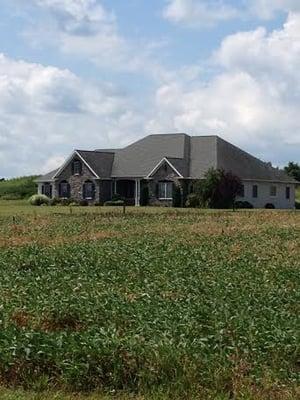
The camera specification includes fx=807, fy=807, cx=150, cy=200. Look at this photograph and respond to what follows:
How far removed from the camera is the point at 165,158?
71.6 m

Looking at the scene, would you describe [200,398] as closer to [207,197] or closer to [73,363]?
[73,363]

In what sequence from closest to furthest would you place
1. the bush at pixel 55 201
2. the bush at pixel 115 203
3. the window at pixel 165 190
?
the window at pixel 165 190, the bush at pixel 115 203, the bush at pixel 55 201

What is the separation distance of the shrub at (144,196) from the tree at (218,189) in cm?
689

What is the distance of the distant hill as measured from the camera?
3583 inches

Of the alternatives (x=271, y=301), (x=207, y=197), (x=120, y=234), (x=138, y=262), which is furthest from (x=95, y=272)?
(x=207, y=197)

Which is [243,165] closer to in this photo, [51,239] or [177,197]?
[177,197]

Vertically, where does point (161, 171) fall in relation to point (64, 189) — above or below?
above

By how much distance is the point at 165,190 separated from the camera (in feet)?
235

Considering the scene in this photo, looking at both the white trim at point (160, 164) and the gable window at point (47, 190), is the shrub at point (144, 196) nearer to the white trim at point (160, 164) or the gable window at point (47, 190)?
the white trim at point (160, 164)

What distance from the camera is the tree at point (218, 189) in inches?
2586

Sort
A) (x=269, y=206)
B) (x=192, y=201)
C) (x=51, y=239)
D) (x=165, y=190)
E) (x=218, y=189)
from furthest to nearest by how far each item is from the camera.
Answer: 1. (x=269, y=206)
2. (x=165, y=190)
3. (x=192, y=201)
4. (x=218, y=189)
5. (x=51, y=239)

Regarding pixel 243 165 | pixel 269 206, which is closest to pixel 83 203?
pixel 243 165

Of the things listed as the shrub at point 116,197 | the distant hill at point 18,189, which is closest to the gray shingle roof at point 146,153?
the shrub at point 116,197

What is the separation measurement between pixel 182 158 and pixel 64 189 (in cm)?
1230
